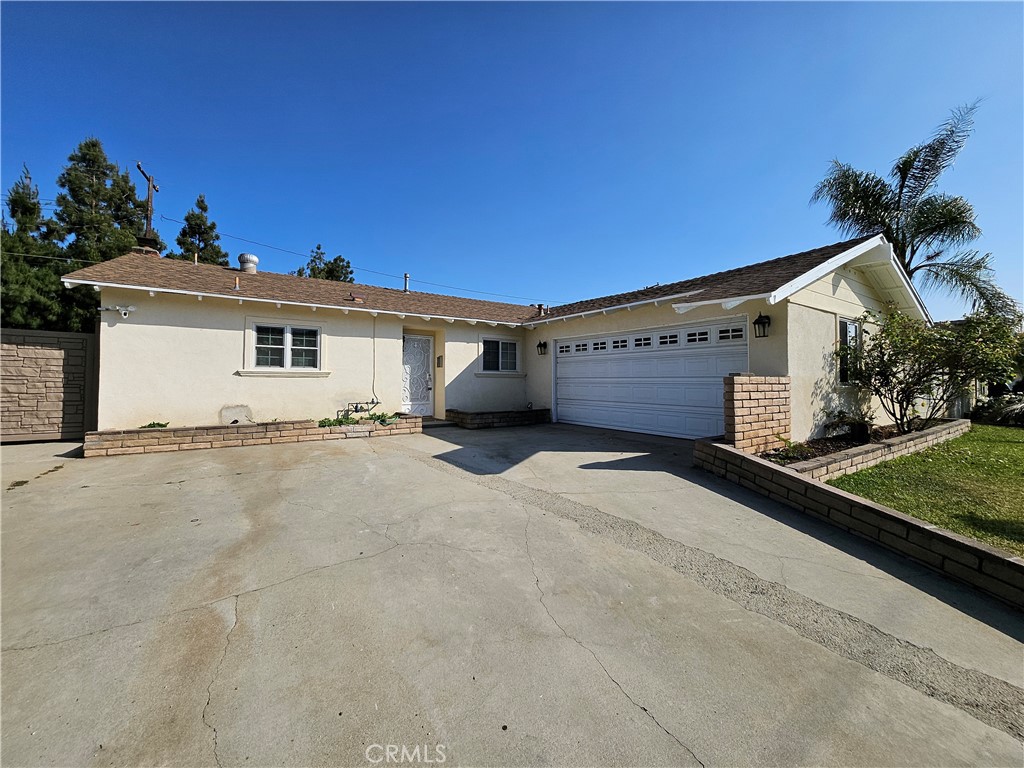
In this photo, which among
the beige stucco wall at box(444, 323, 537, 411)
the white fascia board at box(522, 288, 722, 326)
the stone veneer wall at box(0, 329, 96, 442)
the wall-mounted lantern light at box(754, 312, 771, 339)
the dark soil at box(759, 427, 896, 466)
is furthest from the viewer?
the beige stucco wall at box(444, 323, 537, 411)

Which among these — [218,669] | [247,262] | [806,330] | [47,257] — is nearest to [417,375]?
[247,262]

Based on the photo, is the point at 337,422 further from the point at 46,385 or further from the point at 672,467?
the point at 672,467

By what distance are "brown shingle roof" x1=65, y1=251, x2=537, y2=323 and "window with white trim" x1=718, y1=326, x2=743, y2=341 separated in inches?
244

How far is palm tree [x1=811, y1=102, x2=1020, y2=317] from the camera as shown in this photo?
12.7 metres

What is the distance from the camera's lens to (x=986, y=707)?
1.90 m

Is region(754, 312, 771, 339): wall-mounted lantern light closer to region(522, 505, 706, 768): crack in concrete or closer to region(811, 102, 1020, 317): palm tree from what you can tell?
region(522, 505, 706, 768): crack in concrete

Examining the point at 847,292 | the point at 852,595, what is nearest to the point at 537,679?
the point at 852,595

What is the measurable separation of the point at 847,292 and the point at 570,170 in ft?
25.3

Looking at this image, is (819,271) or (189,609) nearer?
(189,609)

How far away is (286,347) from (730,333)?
10096mm

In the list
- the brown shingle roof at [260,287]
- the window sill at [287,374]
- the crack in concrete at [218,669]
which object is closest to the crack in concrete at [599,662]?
the crack in concrete at [218,669]

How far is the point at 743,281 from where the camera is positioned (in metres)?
7.92

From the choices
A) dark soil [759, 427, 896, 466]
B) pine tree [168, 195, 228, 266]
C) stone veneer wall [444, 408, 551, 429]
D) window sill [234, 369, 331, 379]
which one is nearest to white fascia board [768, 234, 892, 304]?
dark soil [759, 427, 896, 466]

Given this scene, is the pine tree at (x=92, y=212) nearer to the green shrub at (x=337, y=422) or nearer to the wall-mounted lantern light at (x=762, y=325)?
the green shrub at (x=337, y=422)
